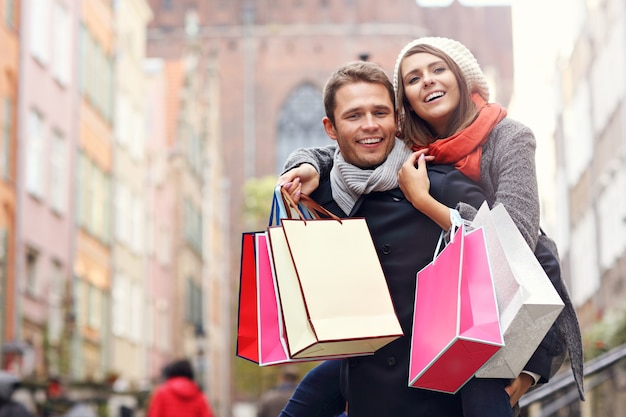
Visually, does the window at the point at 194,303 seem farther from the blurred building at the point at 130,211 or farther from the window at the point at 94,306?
the window at the point at 94,306

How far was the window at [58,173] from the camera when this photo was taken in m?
30.2

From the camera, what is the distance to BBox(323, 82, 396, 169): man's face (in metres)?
4.12

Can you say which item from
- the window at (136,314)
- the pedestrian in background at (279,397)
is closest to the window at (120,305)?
the window at (136,314)

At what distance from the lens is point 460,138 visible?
13.4 ft

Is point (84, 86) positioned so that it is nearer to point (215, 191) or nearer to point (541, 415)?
point (541, 415)

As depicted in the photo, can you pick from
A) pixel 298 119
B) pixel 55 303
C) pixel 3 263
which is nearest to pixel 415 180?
pixel 3 263

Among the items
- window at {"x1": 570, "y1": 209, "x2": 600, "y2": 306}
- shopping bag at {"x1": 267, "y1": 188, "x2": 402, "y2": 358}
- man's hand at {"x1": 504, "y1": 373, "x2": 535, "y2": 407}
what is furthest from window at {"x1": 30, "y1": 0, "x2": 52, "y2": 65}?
man's hand at {"x1": 504, "y1": 373, "x2": 535, "y2": 407}

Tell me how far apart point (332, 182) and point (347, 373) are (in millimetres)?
581

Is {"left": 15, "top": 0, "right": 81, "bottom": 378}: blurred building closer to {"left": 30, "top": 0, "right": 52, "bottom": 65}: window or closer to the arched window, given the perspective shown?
{"left": 30, "top": 0, "right": 52, "bottom": 65}: window

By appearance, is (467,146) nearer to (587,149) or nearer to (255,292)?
(255,292)

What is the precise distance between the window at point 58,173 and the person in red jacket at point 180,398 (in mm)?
17676

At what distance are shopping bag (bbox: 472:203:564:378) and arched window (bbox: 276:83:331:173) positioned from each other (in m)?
66.2

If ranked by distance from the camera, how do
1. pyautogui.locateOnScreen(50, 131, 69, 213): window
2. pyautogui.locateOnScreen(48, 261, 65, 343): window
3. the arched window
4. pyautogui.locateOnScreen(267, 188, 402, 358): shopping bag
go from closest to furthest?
pyautogui.locateOnScreen(267, 188, 402, 358): shopping bag < pyautogui.locateOnScreen(48, 261, 65, 343): window < pyautogui.locateOnScreen(50, 131, 69, 213): window < the arched window

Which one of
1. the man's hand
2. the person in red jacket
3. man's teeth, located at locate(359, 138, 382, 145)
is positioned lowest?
the man's hand
